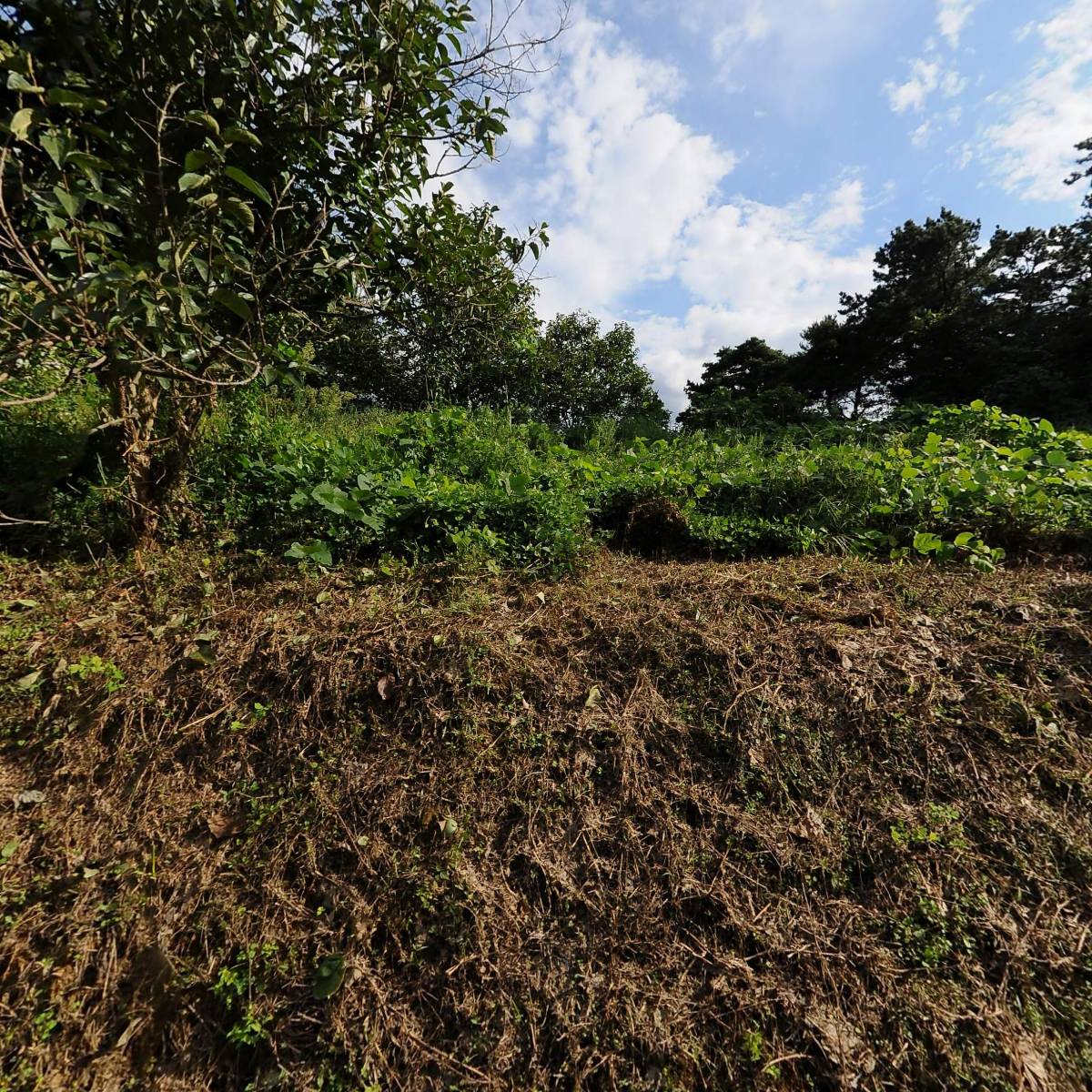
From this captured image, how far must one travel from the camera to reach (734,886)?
74.2 inches

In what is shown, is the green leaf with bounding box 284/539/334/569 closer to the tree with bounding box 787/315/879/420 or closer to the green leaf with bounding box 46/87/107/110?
the green leaf with bounding box 46/87/107/110

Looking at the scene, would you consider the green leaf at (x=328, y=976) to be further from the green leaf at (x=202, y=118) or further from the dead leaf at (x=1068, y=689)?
the dead leaf at (x=1068, y=689)

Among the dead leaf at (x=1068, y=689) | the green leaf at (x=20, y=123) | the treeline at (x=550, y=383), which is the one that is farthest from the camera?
the treeline at (x=550, y=383)

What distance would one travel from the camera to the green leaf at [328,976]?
1702 mm

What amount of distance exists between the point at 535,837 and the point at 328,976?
834mm

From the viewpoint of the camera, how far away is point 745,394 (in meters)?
11.3

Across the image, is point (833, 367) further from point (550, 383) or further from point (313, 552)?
point (313, 552)

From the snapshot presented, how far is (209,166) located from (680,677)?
10.0 ft

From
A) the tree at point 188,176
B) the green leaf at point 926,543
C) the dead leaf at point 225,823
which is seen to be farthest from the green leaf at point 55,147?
the green leaf at point 926,543

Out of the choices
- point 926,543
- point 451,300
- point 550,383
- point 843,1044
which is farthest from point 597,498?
point 550,383

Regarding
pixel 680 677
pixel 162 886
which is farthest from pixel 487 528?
pixel 162 886

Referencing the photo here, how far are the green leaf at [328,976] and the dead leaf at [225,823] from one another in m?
0.62

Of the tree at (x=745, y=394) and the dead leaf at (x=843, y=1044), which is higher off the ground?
the tree at (x=745, y=394)

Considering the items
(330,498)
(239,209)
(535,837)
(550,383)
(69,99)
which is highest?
(550,383)
